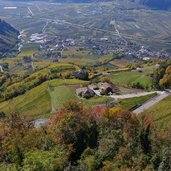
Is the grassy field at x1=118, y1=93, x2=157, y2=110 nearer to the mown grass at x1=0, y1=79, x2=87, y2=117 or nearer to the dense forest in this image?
the mown grass at x1=0, y1=79, x2=87, y2=117

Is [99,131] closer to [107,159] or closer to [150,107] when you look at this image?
[107,159]

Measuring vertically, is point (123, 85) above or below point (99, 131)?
below

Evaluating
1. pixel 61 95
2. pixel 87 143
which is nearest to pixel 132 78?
pixel 61 95

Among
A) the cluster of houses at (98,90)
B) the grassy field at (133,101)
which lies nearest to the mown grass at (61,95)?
the cluster of houses at (98,90)

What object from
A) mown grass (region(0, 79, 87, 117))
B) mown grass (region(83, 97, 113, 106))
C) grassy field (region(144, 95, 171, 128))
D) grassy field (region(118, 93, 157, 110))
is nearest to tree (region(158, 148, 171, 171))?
grassy field (region(144, 95, 171, 128))

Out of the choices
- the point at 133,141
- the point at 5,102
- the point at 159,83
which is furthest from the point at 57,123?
the point at 5,102

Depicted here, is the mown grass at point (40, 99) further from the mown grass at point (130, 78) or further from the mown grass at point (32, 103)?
the mown grass at point (130, 78)
